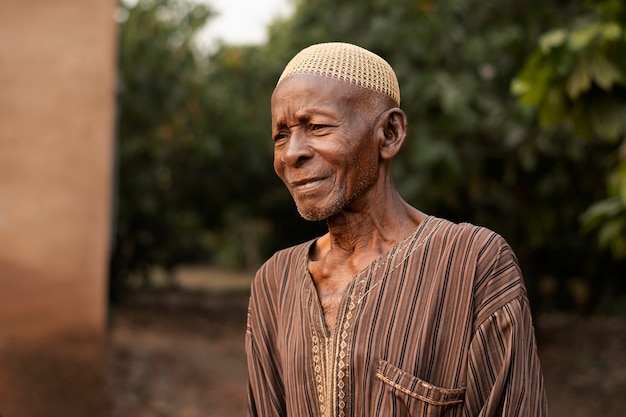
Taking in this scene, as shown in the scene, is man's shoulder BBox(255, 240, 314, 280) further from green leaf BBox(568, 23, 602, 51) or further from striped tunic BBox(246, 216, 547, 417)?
green leaf BBox(568, 23, 602, 51)

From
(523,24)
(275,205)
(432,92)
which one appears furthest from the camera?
(275,205)

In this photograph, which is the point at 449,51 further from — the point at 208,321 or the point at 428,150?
the point at 208,321

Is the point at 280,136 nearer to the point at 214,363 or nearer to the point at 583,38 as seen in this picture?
the point at 583,38

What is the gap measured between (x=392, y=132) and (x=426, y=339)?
53 cm

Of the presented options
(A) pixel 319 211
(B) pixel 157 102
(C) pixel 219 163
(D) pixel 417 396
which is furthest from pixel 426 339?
(C) pixel 219 163

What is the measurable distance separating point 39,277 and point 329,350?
4.21 m

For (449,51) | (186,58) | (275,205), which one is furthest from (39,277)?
(275,205)

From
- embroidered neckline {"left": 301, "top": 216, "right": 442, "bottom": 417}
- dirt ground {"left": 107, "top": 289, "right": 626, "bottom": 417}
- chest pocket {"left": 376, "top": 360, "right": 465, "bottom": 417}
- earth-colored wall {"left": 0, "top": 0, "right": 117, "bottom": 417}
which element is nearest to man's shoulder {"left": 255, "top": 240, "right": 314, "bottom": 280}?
embroidered neckline {"left": 301, "top": 216, "right": 442, "bottom": 417}

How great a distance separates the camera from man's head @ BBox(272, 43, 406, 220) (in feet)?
6.37

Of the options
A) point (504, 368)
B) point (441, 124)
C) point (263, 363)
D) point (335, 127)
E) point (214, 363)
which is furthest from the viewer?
point (214, 363)

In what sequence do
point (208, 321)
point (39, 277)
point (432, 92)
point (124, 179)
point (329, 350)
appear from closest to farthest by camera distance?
point (329, 350)
point (39, 277)
point (432, 92)
point (124, 179)
point (208, 321)

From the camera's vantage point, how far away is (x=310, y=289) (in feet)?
6.88

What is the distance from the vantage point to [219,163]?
15.4 metres

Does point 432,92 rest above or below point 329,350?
above
